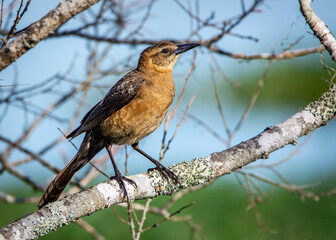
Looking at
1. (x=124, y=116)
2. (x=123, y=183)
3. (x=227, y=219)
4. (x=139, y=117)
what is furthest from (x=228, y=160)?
(x=227, y=219)

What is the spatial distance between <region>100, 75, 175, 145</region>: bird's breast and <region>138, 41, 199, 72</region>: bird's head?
400mm

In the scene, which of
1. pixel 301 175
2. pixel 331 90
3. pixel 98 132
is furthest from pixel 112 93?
pixel 301 175

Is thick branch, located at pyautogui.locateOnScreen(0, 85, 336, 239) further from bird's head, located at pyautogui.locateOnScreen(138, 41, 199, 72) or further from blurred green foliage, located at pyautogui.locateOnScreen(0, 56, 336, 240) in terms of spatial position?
blurred green foliage, located at pyautogui.locateOnScreen(0, 56, 336, 240)

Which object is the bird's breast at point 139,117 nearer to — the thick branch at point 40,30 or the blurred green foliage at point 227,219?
the thick branch at point 40,30

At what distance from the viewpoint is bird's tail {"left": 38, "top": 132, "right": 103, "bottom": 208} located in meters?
3.38

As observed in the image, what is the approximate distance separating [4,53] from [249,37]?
197 cm

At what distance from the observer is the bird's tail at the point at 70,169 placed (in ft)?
11.1

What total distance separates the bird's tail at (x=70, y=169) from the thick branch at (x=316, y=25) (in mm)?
1898

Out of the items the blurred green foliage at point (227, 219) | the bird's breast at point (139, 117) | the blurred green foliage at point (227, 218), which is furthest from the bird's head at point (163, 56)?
the blurred green foliage at point (227, 219)

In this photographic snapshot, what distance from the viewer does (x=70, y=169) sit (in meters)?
3.57

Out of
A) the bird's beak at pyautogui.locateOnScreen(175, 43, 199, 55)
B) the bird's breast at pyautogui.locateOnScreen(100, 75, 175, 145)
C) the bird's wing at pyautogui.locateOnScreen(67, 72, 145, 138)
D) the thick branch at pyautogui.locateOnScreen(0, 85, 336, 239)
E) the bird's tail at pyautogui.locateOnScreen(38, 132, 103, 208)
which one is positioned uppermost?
the bird's beak at pyautogui.locateOnScreen(175, 43, 199, 55)

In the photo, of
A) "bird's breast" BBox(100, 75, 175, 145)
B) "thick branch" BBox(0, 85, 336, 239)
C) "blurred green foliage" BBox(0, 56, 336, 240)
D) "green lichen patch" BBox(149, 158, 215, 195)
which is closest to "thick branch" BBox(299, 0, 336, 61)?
"thick branch" BBox(0, 85, 336, 239)

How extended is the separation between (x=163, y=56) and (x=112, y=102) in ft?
2.37

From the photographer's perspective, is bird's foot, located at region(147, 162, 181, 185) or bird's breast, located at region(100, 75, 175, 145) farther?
bird's breast, located at region(100, 75, 175, 145)
